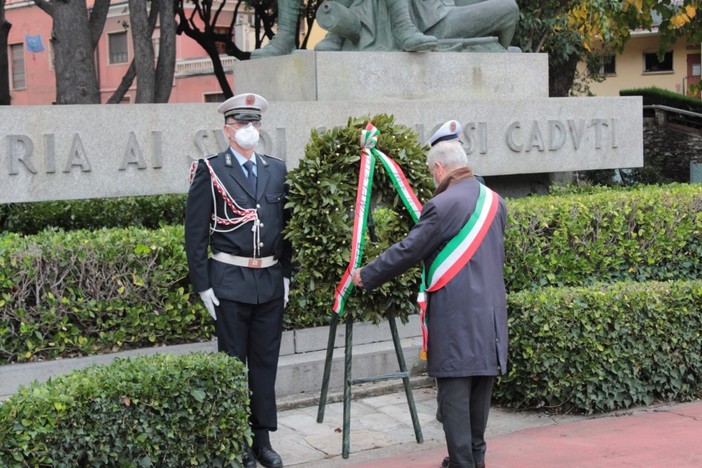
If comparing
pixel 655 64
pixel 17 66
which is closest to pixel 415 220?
pixel 655 64

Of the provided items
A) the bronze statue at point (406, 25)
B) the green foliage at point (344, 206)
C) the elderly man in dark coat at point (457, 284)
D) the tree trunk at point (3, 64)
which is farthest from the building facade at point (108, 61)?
the elderly man in dark coat at point (457, 284)

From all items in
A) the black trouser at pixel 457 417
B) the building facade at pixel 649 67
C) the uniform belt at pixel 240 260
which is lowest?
the black trouser at pixel 457 417

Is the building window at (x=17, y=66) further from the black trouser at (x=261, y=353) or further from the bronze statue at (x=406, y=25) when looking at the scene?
the black trouser at (x=261, y=353)

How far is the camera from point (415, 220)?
586 cm

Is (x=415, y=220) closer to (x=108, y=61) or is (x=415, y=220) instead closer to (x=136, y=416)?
(x=136, y=416)

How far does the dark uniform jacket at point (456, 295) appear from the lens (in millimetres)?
5254

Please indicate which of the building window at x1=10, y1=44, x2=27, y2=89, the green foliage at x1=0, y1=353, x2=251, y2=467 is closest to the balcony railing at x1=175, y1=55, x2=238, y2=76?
the building window at x1=10, y1=44, x2=27, y2=89

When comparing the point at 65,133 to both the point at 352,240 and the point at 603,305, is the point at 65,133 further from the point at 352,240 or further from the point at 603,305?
the point at 603,305

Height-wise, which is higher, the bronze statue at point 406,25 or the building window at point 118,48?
the building window at point 118,48

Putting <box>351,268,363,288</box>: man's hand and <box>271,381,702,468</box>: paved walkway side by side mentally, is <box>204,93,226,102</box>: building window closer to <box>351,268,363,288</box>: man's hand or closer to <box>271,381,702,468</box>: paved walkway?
<box>271,381,702,468</box>: paved walkway

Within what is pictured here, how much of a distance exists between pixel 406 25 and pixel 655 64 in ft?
118

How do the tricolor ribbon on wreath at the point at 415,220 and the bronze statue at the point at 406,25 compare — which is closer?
the tricolor ribbon on wreath at the point at 415,220

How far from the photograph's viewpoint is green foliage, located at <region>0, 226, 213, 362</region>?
20.9 ft

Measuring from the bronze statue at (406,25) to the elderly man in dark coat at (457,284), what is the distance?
4730 millimetres
